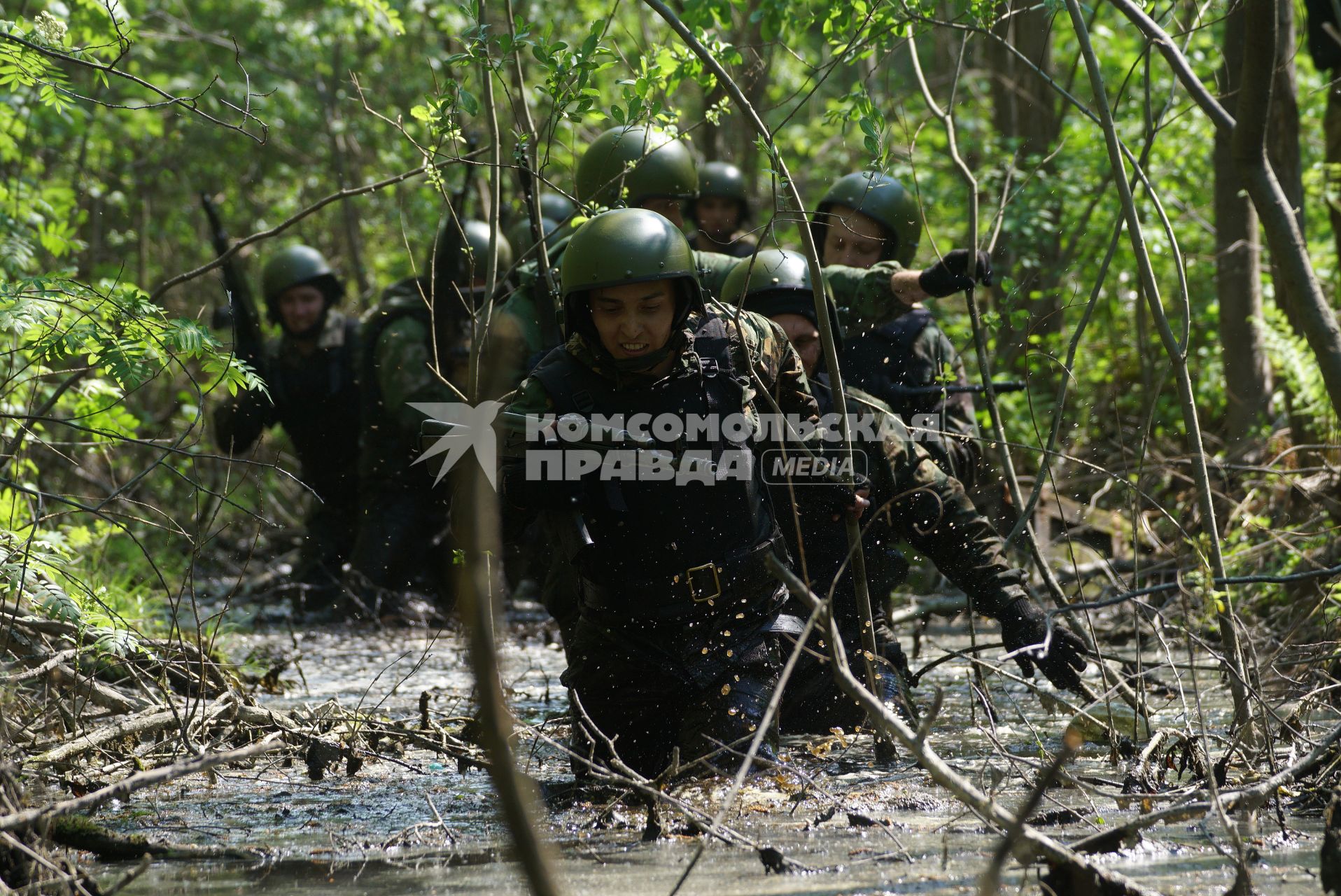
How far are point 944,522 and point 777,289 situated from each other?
1005 millimetres

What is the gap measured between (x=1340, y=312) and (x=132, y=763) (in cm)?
744

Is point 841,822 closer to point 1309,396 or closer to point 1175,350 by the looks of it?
point 1175,350

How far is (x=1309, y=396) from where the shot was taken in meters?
6.54

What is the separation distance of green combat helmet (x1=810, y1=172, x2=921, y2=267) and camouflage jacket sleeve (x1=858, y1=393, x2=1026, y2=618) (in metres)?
1.38

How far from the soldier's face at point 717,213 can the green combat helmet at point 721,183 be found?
3 cm

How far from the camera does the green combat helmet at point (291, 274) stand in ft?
29.3

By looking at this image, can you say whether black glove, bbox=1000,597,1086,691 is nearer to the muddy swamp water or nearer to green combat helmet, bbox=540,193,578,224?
the muddy swamp water

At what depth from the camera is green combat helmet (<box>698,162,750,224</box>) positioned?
7.46 meters

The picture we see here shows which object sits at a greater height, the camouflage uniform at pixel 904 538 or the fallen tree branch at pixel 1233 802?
the camouflage uniform at pixel 904 538

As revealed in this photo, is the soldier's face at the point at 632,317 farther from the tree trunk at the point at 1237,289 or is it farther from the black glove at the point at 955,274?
the tree trunk at the point at 1237,289

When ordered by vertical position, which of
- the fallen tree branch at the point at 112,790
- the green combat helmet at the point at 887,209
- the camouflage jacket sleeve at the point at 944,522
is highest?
the green combat helmet at the point at 887,209

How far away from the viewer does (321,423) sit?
8.91m

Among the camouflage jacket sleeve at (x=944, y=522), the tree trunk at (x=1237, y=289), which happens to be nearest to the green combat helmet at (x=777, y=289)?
the camouflage jacket sleeve at (x=944, y=522)

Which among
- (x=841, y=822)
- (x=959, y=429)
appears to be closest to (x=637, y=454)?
(x=841, y=822)
